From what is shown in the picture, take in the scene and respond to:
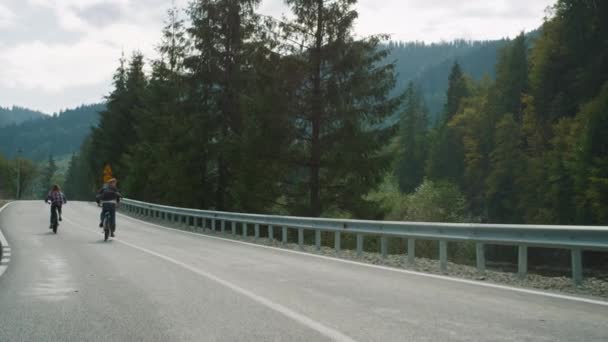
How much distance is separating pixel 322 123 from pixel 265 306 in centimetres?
2055

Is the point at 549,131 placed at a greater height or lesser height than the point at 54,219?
greater

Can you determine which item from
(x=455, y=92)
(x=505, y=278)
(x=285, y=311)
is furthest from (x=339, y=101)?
(x=455, y=92)

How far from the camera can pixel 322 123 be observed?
27.4m

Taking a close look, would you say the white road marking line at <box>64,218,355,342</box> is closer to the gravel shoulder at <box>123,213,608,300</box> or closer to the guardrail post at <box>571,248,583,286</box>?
the gravel shoulder at <box>123,213,608,300</box>

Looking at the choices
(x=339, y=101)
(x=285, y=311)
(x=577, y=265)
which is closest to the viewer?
(x=285, y=311)

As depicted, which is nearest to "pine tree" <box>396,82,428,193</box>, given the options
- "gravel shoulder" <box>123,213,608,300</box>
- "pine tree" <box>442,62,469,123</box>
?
"pine tree" <box>442,62,469,123</box>

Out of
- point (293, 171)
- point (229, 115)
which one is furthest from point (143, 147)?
point (293, 171)

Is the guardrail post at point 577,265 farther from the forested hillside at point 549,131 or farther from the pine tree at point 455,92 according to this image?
the pine tree at point 455,92

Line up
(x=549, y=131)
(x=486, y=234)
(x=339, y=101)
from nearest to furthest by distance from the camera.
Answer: (x=486, y=234)
(x=339, y=101)
(x=549, y=131)

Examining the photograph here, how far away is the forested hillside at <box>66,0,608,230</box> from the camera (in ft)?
88.5

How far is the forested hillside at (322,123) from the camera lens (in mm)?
26969

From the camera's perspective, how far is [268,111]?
89.5 ft

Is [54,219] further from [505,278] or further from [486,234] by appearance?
[505,278]

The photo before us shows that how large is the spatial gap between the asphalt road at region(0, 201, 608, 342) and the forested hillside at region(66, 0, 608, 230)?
1512cm
